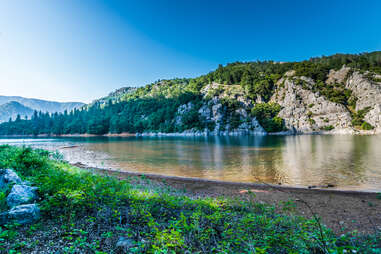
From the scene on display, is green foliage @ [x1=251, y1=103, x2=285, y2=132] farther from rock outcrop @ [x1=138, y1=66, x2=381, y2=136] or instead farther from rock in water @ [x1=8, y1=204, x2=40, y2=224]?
rock in water @ [x1=8, y1=204, x2=40, y2=224]

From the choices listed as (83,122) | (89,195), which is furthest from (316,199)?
(83,122)

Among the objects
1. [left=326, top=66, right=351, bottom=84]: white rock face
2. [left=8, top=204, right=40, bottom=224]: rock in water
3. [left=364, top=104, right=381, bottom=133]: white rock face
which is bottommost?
[left=8, top=204, right=40, bottom=224]: rock in water

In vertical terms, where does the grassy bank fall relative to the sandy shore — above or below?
above

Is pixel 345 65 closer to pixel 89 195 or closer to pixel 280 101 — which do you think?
pixel 280 101

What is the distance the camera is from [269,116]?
137 meters

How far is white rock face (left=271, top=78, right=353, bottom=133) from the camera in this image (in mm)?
115425

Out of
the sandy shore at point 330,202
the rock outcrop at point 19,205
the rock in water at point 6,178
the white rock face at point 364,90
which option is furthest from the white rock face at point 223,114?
the rock outcrop at point 19,205

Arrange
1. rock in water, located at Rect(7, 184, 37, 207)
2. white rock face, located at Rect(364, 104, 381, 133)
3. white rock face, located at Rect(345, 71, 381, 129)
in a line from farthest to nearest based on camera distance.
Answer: white rock face, located at Rect(345, 71, 381, 129), white rock face, located at Rect(364, 104, 381, 133), rock in water, located at Rect(7, 184, 37, 207)

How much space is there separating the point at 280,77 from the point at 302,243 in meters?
187

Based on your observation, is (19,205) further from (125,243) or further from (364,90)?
(364,90)

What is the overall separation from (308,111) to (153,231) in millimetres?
149956

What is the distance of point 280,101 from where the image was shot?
485ft

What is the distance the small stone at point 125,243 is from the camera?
395 centimetres

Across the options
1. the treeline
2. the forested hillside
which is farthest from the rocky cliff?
the treeline
